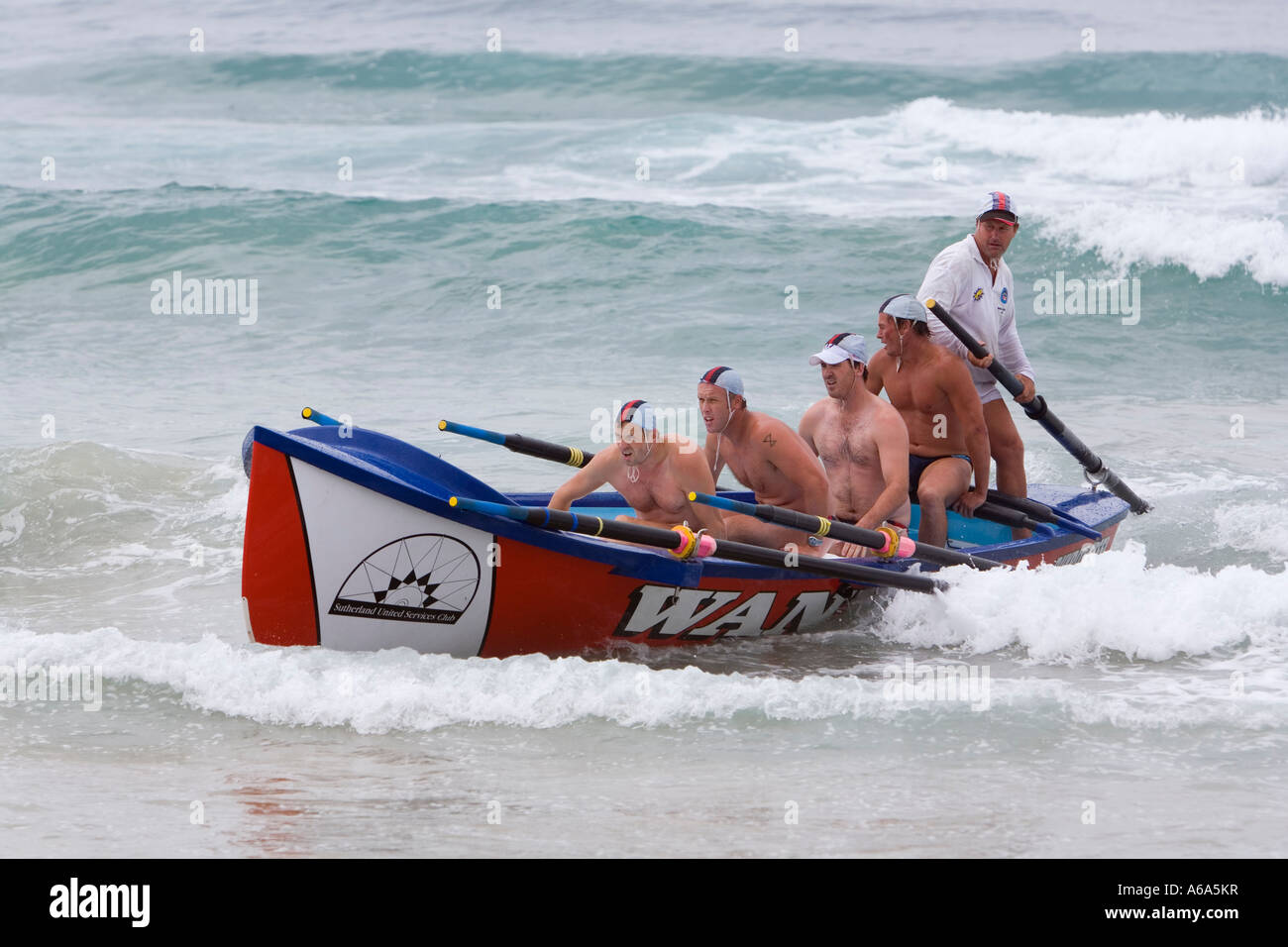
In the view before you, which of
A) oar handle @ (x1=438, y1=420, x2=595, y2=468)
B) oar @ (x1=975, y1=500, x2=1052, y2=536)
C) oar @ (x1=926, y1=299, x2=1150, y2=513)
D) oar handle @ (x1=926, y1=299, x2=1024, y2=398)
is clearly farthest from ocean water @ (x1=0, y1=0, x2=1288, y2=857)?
oar handle @ (x1=438, y1=420, x2=595, y2=468)

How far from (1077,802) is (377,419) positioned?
7786 millimetres

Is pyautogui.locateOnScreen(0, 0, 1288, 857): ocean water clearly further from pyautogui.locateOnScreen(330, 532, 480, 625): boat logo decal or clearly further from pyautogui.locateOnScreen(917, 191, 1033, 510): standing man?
pyautogui.locateOnScreen(917, 191, 1033, 510): standing man

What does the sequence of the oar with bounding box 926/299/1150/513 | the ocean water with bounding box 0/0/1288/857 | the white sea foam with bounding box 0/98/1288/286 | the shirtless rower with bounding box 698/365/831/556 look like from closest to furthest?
the ocean water with bounding box 0/0/1288/857, the shirtless rower with bounding box 698/365/831/556, the oar with bounding box 926/299/1150/513, the white sea foam with bounding box 0/98/1288/286

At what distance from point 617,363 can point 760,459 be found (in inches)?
286

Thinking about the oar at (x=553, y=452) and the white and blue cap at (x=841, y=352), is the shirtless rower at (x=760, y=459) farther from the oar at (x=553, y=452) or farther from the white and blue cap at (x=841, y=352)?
the oar at (x=553, y=452)

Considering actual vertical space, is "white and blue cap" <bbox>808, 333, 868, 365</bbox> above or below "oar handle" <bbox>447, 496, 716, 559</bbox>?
above

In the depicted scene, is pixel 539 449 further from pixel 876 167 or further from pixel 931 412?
pixel 876 167

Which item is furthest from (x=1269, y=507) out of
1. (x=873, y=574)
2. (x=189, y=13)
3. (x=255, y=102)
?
(x=189, y=13)

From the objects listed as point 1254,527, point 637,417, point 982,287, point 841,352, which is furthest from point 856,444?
point 1254,527

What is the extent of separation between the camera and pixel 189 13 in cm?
3150

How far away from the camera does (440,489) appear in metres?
5.77

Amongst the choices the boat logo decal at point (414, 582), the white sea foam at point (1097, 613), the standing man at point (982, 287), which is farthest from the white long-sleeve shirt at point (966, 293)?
the boat logo decal at point (414, 582)

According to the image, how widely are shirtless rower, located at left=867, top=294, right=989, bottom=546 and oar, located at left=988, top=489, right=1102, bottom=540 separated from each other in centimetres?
28

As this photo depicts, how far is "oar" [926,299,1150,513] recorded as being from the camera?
6.93m
